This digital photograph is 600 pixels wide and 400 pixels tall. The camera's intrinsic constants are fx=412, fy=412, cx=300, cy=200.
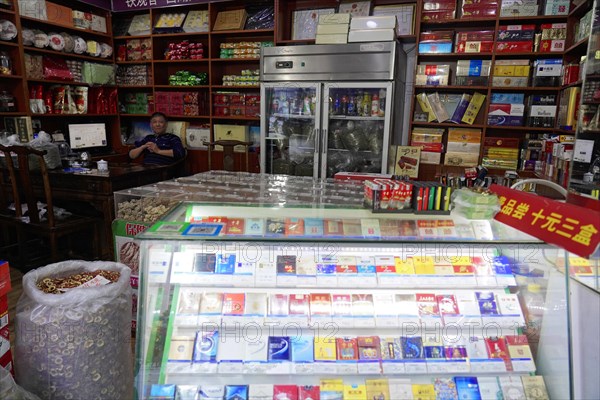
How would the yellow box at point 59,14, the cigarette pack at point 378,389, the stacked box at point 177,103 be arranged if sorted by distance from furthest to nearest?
the stacked box at point 177,103 < the yellow box at point 59,14 < the cigarette pack at point 378,389

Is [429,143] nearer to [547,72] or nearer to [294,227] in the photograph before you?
[547,72]

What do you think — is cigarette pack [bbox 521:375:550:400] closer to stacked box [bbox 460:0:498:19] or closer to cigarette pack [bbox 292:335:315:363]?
cigarette pack [bbox 292:335:315:363]

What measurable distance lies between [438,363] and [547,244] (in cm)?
48

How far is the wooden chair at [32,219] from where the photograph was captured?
3.19 meters

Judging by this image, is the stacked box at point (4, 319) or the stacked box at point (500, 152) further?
the stacked box at point (500, 152)

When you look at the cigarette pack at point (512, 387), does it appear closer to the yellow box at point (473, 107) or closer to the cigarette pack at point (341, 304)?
the cigarette pack at point (341, 304)

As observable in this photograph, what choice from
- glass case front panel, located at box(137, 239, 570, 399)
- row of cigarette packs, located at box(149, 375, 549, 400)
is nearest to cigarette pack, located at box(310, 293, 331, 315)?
glass case front panel, located at box(137, 239, 570, 399)

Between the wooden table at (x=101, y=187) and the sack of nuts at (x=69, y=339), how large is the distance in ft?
5.86

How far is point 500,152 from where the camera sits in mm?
4031

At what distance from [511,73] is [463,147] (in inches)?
31.2

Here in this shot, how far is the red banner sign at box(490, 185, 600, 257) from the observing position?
1.05m

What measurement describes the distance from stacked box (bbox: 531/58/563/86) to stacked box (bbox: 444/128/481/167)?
67 cm

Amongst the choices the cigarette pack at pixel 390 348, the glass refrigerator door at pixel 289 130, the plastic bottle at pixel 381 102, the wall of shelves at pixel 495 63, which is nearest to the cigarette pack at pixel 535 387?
the cigarette pack at pixel 390 348

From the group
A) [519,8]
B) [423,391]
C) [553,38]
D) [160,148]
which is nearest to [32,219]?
[160,148]
